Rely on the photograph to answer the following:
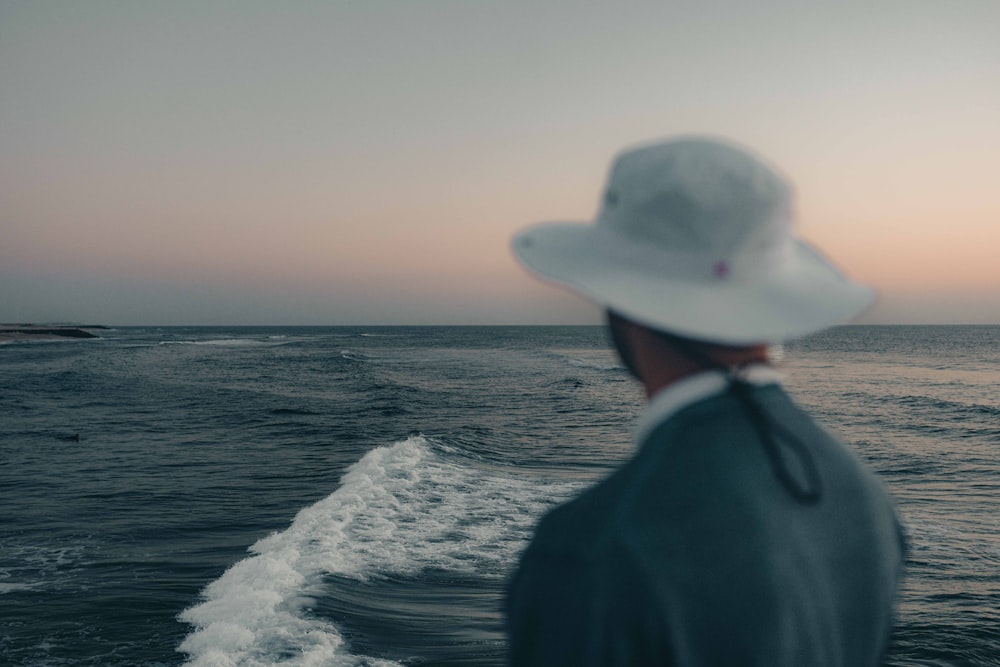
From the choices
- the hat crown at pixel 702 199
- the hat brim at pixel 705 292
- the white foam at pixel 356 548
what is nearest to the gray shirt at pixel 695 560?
the hat brim at pixel 705 292

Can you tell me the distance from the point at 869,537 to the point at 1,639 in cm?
884

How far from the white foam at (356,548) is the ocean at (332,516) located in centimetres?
4

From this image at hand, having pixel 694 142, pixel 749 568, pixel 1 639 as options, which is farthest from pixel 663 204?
pixel 1 639

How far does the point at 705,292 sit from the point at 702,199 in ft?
0.50

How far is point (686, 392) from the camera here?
3.95ft

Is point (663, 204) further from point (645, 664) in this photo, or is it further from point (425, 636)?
point (425, 636)

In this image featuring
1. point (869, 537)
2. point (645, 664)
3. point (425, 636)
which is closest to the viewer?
point (645, 664)

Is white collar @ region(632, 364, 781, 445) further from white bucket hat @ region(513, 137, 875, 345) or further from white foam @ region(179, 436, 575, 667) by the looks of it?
white foam @ region(179, 436, 575, 667)

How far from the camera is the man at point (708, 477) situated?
3.39ft

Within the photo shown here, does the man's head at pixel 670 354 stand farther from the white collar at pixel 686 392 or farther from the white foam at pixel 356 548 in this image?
the white foam at pixel 356 548

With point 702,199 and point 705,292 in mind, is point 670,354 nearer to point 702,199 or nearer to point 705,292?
point 705,292

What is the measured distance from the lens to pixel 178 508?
42.8ft

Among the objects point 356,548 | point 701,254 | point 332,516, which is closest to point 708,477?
point 701,254

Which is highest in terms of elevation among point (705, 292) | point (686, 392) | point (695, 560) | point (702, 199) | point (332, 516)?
point (702, 199)
